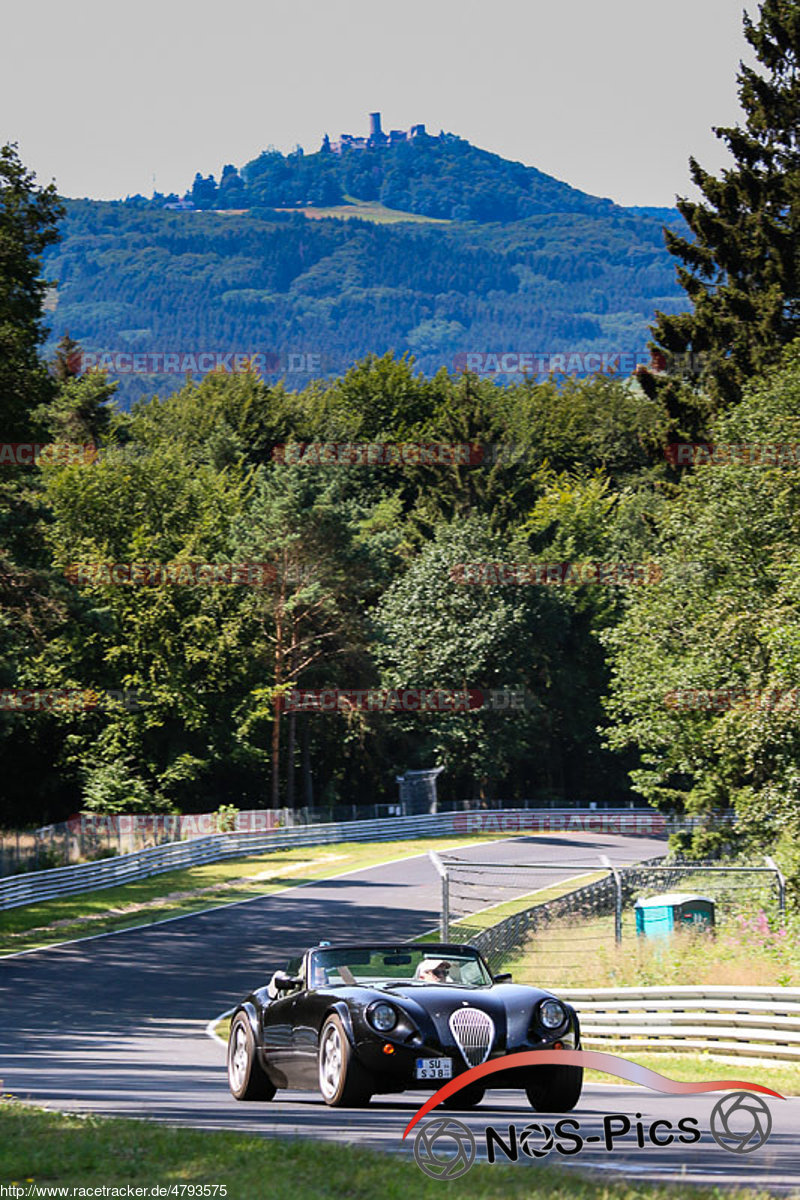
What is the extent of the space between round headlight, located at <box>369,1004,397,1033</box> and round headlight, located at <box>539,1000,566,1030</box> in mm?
1120

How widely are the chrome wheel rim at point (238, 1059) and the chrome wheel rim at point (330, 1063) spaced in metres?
1.43

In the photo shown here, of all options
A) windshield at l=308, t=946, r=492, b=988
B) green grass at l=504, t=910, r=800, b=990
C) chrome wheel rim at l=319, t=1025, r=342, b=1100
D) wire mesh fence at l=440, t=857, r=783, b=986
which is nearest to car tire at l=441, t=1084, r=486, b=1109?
chrome wheel rim at l=319, t=1025, r=342, b=1100

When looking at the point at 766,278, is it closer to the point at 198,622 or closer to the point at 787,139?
the point at 787,139

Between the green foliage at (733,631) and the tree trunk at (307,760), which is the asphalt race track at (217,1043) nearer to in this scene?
the green foliage at (733,631)

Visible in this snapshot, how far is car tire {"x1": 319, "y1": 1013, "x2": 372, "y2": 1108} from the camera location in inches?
416

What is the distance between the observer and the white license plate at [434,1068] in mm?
10359

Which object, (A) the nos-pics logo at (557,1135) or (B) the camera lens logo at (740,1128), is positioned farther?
(B) the camera lens logo at (740,1128)

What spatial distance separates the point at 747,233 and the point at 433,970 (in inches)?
1724

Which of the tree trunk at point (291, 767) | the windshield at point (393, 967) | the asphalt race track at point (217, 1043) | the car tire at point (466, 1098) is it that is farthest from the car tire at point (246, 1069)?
the tree trunk at point (291, 767)

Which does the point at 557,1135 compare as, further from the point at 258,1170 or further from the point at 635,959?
the point at 635,959

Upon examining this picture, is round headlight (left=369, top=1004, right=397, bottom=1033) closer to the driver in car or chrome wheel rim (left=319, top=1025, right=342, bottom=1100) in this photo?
chrome wheel rim (left=319, top=1025, right=342, bottom=1100)

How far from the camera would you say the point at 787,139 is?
5175 cm

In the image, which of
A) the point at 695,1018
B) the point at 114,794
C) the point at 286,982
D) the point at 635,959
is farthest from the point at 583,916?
the point at 114,794

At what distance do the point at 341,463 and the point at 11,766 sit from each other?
30154mm
